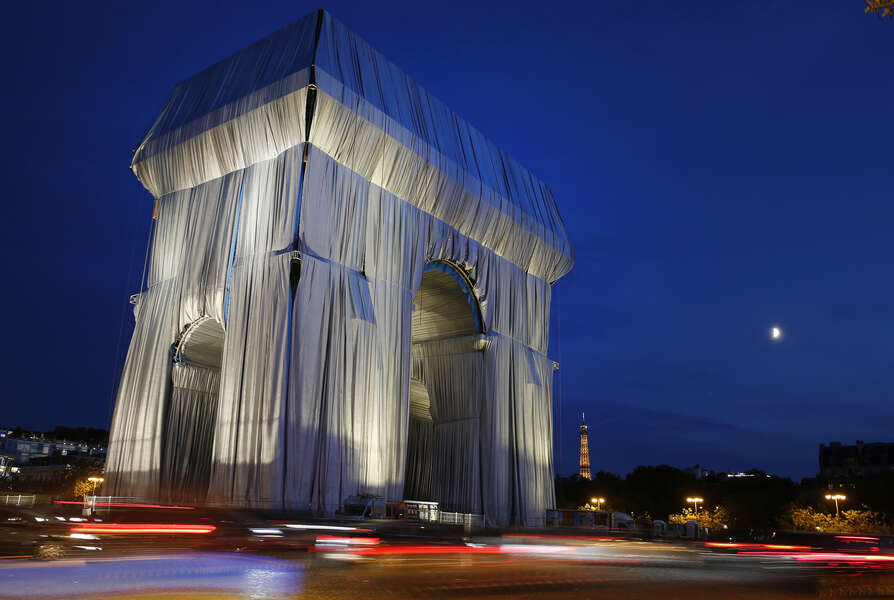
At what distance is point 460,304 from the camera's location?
84.8 feet

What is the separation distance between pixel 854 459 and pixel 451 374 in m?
59.5

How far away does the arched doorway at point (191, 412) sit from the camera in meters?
20.9

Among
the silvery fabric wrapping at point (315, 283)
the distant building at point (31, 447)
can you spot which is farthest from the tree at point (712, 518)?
the distant building at point (31, 447)

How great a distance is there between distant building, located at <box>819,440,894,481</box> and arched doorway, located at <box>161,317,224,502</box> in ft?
196

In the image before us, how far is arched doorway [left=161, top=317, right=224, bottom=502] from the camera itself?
20906 millimetres

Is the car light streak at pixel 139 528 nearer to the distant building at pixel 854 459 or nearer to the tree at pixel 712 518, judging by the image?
the tree at pixel 712 518

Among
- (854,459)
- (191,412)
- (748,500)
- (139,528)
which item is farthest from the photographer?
(854,459)

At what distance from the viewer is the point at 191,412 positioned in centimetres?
2169

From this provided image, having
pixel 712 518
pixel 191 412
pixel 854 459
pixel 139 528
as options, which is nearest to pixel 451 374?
pixel 191 412

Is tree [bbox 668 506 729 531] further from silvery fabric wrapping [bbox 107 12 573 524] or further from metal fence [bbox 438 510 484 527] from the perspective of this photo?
metal fence [bbox 438 510 484 527]

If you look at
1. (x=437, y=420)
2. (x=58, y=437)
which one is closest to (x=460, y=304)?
(x=437, y=420)

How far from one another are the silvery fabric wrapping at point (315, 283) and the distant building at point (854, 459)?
2068 inches

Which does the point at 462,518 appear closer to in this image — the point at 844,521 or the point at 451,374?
the point at 451,374

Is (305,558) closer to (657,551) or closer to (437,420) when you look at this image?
(657,551)
